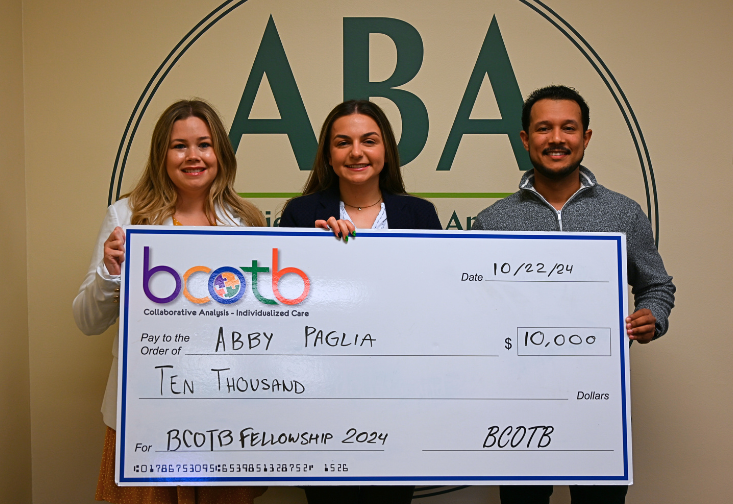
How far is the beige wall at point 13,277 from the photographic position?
7.23 ft

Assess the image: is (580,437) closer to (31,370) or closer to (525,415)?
(525,415)

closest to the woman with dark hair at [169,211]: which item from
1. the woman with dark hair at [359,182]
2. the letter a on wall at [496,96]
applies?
the woman with dark hair at [359,182]

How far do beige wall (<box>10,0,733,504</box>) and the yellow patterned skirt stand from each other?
2.85 feet

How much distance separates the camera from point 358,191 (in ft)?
5.96

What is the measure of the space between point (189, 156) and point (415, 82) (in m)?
1.14

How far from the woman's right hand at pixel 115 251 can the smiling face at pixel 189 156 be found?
26cm

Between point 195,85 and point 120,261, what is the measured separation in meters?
1.15

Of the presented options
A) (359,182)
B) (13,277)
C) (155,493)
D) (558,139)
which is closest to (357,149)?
(359,182)

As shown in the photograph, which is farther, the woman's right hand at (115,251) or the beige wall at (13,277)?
the beige wall at (13,277)

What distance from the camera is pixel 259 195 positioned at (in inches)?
94.7

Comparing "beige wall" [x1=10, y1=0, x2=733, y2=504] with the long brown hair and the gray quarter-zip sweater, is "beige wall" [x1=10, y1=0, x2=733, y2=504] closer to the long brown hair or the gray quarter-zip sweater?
the gray quarter-zip sweater

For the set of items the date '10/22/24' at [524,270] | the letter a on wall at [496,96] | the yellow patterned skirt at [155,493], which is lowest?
the yellow patterned skirt at [155,493]

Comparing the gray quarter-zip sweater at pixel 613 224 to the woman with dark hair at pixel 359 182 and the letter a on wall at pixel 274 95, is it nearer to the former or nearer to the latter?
the woman with dark hair at pixel 359 182

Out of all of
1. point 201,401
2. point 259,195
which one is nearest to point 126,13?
point 259,195
